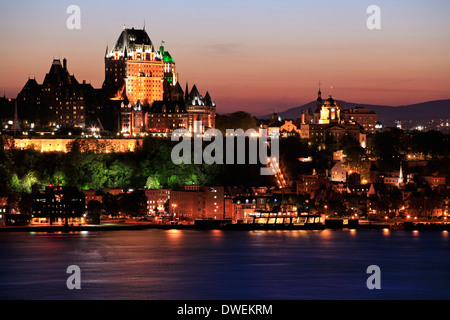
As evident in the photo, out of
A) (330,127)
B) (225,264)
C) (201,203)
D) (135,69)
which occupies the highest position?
(135,69)

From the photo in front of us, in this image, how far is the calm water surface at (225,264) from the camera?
34.8 meters

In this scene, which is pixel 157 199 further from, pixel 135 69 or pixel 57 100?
pixel 135 69

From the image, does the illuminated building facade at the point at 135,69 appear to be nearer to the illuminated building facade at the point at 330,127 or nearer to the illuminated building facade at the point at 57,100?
the illuminated building facade at the point at 57,100

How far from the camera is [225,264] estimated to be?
135 feet

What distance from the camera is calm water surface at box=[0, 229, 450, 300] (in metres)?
34.8

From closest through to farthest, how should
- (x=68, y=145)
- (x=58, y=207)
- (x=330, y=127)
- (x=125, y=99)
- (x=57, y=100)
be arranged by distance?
(x=58, y=207), (x=68, y=145), (x=57, y=100), (x=125, y=99), (x=330, y=127)

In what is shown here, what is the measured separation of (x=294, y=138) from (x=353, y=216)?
45.0 ft

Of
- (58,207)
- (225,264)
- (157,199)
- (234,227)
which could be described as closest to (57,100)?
(157,199)

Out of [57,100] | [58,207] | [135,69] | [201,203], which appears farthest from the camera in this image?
[135,69]

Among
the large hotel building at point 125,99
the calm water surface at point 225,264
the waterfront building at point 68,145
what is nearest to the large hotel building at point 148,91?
the large hotel building at point 125,99

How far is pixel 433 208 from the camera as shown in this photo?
60562mm

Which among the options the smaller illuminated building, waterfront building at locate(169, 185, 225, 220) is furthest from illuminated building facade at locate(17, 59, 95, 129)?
the smaller illuminated building
